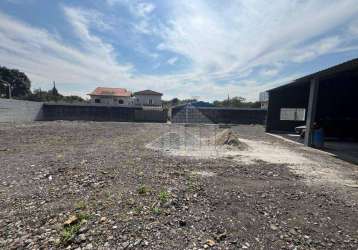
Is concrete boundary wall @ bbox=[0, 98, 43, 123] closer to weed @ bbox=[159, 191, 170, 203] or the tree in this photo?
weed @ bbox=[159, 191, 170, 203]

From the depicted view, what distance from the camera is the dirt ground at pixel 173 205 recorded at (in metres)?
2.43

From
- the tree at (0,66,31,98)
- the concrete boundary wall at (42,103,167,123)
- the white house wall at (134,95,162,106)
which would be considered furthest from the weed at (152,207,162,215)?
the tree at (0,66,31,98)

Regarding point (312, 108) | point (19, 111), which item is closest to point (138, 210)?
point (312, 108)

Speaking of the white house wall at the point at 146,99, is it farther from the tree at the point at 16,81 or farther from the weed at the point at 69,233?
the weed at the point at 69,233

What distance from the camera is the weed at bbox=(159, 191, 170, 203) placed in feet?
11.1

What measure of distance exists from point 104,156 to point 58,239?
14.0ft

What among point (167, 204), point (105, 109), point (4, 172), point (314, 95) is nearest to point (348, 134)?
point (314, 95)

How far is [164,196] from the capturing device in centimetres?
355

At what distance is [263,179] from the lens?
4.69 metres

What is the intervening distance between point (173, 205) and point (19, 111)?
987 inches

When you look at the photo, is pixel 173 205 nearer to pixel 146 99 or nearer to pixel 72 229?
pixel 72 229

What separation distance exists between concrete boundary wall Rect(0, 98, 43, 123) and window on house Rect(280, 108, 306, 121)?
25830 millimetres

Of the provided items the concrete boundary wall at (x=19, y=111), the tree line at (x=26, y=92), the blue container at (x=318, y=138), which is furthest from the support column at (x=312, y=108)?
the tree line at (x=26, y=92)

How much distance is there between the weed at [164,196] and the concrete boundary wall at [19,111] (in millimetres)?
23057
